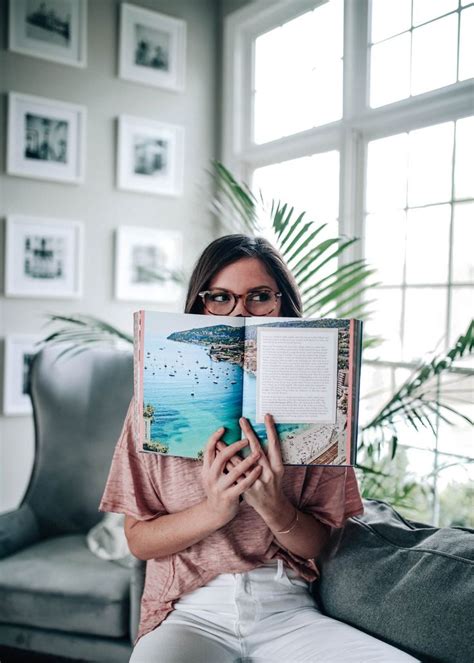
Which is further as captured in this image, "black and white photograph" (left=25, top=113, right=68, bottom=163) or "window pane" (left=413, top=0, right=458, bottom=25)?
"black and white photograph" (left=25, top=113, right=68, bottom=163)

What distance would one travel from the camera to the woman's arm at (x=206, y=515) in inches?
43.1

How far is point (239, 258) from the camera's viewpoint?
128 cm

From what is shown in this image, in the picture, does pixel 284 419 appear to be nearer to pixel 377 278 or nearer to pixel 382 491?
pixel 382 491

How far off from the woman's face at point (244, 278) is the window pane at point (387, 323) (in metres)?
1.17

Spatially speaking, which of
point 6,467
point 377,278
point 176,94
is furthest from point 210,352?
point 176,94

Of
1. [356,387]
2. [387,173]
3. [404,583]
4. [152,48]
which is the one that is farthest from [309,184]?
[404,583]

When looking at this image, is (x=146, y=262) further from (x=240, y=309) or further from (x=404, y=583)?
(x=404, y=583)

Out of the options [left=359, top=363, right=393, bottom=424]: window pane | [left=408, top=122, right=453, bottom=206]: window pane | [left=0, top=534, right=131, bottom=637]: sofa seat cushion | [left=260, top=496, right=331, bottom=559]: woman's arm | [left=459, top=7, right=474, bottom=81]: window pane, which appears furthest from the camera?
[left=359, top=363, right=393, bottom=424]: window pane

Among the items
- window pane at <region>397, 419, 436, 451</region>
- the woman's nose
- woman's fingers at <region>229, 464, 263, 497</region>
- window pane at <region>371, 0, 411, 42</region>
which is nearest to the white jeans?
woman's fingers at <region>229, 464, 263, 497</region>

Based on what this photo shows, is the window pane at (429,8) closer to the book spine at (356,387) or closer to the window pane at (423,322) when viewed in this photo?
the window pane at (423,322)

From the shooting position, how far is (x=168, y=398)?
1.10 m

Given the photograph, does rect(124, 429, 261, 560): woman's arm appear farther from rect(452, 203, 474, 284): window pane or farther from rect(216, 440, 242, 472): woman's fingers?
rect(452, 203, 474, 284): window pane

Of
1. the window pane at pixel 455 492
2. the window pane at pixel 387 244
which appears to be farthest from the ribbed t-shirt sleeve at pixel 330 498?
the window pane at pixel 387 244

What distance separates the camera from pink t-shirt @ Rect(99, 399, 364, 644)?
4.07 feet
